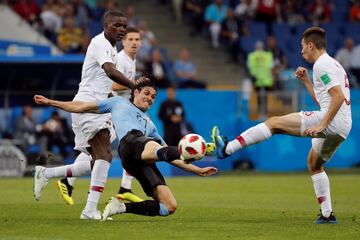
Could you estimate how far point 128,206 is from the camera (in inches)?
485

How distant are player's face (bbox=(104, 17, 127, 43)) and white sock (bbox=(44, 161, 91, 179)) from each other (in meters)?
1.88

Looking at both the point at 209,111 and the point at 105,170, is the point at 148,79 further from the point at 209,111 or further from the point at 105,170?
the point at 209,111

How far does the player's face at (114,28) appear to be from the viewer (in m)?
13.9

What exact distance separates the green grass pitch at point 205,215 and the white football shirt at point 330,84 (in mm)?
1267

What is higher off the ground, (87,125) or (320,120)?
(320,120)

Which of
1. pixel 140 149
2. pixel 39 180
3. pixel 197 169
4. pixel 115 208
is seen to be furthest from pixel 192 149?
pixel 39 180

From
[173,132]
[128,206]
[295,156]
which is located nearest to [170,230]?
[128,206]

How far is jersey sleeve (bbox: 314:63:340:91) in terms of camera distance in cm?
1267

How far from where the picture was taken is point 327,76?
1271cm

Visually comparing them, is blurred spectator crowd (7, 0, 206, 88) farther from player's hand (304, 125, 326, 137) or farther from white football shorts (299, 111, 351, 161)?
player's hand (304, 125, 326, 137)

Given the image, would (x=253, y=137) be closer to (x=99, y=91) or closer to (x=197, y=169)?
(x=197, y=169)

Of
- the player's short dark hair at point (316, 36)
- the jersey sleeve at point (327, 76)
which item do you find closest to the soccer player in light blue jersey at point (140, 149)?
the jersey sleeve at point (327, 76)

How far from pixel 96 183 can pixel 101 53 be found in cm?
170

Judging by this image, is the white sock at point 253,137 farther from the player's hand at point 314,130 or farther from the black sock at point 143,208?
the black sock at point 143,208
